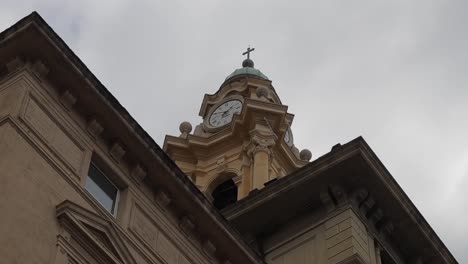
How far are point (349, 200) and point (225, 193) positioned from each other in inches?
741

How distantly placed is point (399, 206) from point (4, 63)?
10917mm

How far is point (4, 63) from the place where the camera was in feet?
58.6

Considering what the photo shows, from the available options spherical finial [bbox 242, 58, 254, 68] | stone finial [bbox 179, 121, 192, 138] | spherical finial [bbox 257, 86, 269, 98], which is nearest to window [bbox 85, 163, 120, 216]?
stone finial [bbox 179, 121, 192, 138]

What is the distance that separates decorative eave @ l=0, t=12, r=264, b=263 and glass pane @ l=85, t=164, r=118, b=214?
52 cm

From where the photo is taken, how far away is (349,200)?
79.2ft

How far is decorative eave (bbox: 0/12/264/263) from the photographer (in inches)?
703

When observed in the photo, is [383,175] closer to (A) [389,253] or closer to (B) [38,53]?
(A) [389,253]


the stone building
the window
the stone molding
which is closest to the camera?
the stone building

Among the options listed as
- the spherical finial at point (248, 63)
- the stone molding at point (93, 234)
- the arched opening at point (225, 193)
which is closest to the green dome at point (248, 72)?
the spherical finial at point (248, 63)

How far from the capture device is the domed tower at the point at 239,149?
4197cm

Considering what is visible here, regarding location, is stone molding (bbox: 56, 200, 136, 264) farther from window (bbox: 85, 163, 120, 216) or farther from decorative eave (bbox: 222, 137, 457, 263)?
decorative eave (bbox: 222, 137, 457, 263)

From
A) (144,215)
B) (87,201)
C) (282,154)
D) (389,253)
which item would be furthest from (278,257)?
(282,154)

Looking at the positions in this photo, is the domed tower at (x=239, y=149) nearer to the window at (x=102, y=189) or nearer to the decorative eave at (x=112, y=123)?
the decorative eave at (x=112, y=123)

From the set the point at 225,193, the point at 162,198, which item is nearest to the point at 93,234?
the point at 162,198
